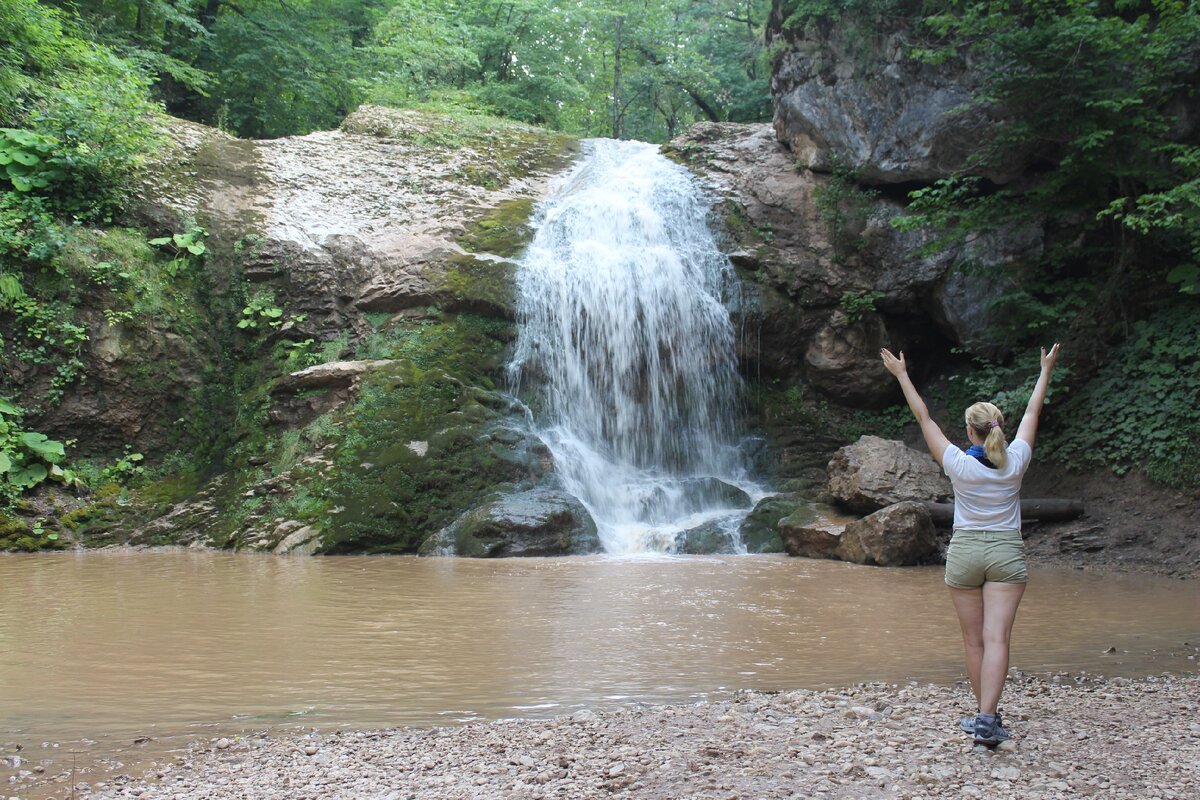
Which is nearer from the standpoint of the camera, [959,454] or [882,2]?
[959,454]

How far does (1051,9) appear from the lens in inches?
426

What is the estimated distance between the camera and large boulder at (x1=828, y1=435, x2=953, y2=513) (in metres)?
10.7

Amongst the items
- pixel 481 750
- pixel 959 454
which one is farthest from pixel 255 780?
pixel 959 454

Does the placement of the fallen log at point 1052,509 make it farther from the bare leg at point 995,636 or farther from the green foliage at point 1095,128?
the bare leg at point 995,636

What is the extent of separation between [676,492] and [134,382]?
7608 mm

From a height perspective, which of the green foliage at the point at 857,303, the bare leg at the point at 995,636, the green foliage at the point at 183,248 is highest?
the green foliage at the point at 183,248

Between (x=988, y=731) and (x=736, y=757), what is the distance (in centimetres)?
98

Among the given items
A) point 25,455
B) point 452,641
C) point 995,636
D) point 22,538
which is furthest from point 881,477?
point 25,455

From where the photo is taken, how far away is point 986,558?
3.63m

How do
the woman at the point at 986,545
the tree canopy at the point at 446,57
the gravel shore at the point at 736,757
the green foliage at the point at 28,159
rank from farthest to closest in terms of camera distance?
the tree canopy at the point at 446,57 → the green foliage at the point at 28,159 → the woman at the point at 986,545 → the gravel shore at the point at 736,757

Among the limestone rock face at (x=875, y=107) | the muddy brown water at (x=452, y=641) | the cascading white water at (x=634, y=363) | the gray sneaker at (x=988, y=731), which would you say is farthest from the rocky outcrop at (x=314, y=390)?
the gray sneaker at (x=988, y=731)

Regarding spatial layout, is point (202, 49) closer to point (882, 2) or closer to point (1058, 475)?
point (882, 2)

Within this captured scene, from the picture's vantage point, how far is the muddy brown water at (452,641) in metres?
4.08

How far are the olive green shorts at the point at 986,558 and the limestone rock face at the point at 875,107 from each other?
10.3m
